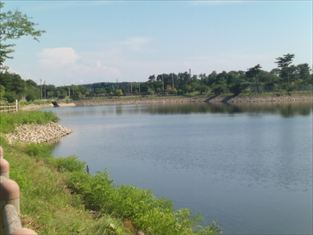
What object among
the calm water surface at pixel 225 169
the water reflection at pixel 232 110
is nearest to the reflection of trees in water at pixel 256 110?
the water reflection at pixel 232 110

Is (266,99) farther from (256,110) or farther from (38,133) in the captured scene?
(38,133)

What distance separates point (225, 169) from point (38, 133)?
21.3 m

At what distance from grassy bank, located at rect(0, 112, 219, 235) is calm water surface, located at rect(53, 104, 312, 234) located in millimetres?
5287

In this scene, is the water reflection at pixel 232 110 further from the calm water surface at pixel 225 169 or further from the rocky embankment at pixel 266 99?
the calm water surface at pixel 225 169

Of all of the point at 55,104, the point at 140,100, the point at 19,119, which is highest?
the point at 19,119

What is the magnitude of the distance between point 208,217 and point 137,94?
16026 centimetres

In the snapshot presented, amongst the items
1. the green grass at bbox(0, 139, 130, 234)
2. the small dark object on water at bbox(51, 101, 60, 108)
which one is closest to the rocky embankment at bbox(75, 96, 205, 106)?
the small dark object on water at bbox(51, 101, 60, 108)

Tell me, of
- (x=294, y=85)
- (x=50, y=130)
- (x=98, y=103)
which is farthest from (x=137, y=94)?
(x=50, y=130)

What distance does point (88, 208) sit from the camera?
12977 mm

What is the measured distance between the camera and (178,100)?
156 meters

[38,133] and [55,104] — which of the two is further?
[55,104]

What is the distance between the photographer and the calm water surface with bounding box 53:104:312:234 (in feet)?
64.2

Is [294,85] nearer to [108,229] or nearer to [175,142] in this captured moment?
[175,142]

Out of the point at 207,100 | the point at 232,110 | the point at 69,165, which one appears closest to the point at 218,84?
the point at 207,100
